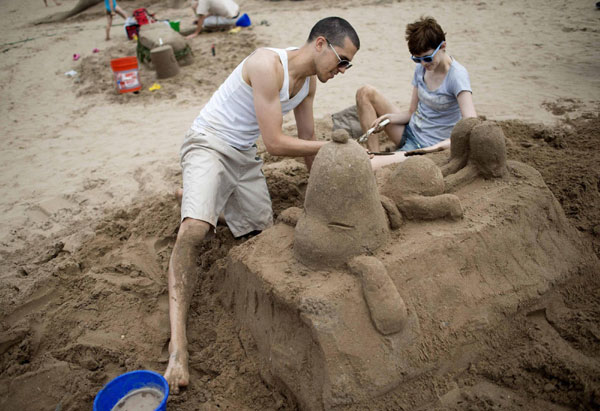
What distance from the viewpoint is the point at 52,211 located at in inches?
136

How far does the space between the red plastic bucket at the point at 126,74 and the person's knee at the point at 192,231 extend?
4123mm

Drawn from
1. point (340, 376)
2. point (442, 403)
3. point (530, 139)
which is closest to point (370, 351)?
point (340, 376)

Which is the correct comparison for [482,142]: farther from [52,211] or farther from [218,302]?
[52,211]

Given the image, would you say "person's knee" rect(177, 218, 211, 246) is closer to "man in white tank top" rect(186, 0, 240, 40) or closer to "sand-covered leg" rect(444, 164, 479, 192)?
"sand-covered leg" rect(444, 164, 479, 192)

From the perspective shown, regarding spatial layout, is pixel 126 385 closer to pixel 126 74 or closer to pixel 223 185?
pixel 223 185

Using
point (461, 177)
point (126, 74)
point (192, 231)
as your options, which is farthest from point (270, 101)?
point (126, 74)

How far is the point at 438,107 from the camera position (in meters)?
3.10

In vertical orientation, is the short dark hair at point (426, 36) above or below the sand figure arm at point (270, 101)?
above

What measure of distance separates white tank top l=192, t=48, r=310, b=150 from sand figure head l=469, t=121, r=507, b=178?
104 cm

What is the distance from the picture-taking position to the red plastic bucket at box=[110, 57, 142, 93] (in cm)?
573

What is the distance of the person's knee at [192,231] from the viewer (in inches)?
92.1

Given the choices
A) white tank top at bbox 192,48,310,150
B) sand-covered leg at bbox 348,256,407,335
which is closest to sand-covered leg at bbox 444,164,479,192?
sand-covered leg at bbox 348,256,407,335

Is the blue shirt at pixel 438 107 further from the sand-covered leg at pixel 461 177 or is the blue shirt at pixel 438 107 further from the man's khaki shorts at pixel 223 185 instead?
the man's khaki shorts at pixel 223 185

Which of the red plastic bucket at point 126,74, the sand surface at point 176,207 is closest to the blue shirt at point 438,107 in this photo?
the sand surface at point 176,207
